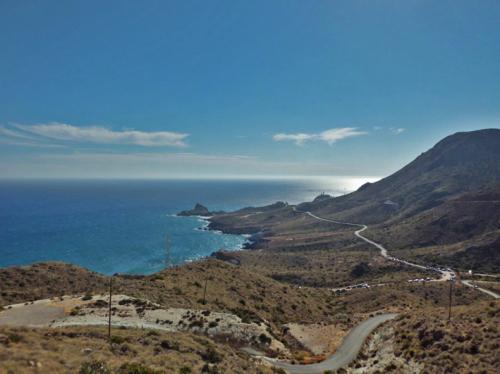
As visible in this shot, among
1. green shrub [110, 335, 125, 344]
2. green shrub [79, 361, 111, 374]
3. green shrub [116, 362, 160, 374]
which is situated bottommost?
green shrub [110, 335, 125, 344]

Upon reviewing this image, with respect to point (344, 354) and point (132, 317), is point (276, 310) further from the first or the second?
point (132, 317)

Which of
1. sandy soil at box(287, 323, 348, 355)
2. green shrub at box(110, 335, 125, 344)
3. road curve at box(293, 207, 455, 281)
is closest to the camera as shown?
green shrub at box(110, 335, 125, 344)

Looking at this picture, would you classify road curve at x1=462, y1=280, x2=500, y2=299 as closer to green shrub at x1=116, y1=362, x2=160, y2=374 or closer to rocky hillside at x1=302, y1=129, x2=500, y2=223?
green shrub at x1=116, y1=362, x2=160, y2=374

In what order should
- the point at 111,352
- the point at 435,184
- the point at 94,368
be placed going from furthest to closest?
the point at 435,184 < the point at 111,352 < the point at 94,368

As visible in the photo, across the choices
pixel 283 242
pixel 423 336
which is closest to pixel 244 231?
pixel 283 242

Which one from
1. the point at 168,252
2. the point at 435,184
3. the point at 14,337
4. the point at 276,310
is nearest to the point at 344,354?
the point at 276,310

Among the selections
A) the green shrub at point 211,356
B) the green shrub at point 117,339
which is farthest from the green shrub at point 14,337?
the green shrub at point 211,356

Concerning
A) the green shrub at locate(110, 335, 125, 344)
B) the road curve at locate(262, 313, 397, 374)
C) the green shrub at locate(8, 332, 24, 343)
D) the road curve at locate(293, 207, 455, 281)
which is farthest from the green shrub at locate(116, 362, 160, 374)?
the road curve at locate(293, 207, 455, 281)

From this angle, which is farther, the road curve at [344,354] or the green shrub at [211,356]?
the road curve at [344,354]

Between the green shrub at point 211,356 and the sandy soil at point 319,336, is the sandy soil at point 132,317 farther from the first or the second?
the green shrub at point 211,356
